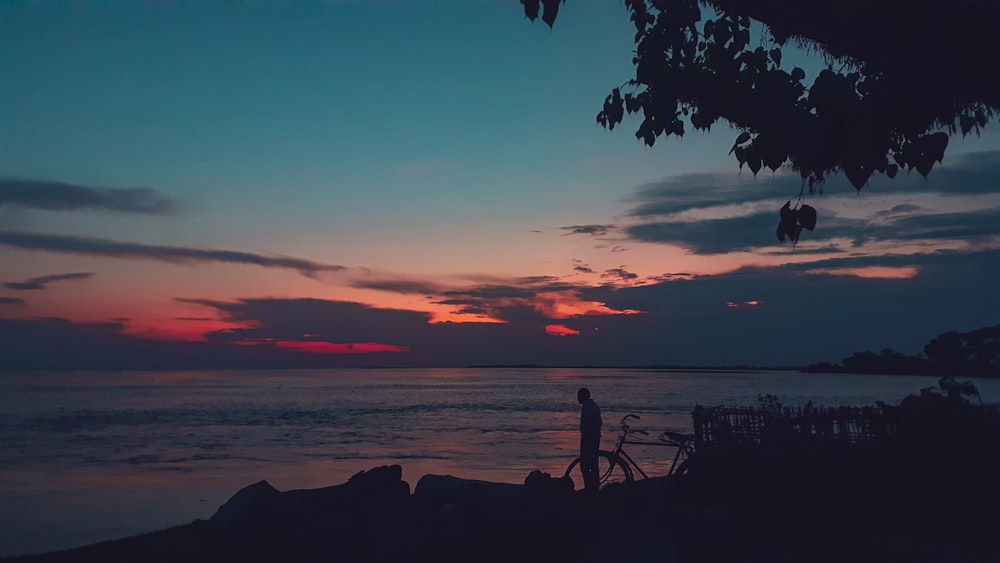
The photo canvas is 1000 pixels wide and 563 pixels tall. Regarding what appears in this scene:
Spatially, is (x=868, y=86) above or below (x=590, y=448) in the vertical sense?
above

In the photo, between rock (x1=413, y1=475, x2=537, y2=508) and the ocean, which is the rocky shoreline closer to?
rock (x1=413, y1=475, x2=537, y2=508)

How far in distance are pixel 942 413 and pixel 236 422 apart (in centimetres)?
4292

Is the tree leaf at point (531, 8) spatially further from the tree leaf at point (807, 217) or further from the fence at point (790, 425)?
the fence at point (790, 425)

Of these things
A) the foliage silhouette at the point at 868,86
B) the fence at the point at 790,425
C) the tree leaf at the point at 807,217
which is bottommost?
the fence at the point at 790,425

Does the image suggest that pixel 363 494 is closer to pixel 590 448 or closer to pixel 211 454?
pixel 590 448

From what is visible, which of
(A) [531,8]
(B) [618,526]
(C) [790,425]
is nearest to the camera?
(A) [531,8]

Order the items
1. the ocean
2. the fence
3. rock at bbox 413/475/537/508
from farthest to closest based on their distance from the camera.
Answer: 1. the ocean
2. the fence
3. rock at bbox 413/475/537/508

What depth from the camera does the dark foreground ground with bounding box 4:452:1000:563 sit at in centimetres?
1055

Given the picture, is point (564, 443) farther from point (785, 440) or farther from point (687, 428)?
point (785, 440)

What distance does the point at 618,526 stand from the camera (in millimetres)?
11242

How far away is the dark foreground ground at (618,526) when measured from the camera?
1055 centimetres

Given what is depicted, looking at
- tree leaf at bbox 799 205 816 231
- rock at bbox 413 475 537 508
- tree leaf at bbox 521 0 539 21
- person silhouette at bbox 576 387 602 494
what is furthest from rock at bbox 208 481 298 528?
tree leaf at bbox 799 205 816 231

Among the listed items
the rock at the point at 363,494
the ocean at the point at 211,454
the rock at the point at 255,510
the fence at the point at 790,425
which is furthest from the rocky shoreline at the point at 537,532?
the ocean at the point at 211,454

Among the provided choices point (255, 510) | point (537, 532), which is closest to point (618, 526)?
point (537, 532)
